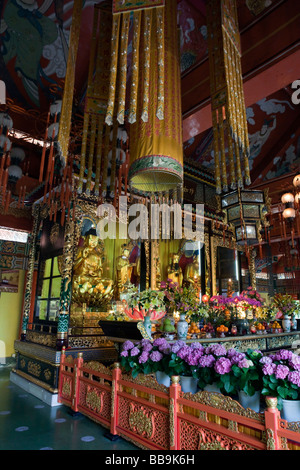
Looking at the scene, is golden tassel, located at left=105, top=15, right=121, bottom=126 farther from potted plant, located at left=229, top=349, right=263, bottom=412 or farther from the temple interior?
potted plant, located at left=229, top=349, right=263, bottom=412

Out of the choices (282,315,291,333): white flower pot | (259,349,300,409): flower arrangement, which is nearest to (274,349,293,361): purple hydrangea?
(259,349,300,409): flower arrangement

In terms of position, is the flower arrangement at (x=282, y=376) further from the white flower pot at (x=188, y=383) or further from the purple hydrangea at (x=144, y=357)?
the purple hydrangea at (x=144, y=357)

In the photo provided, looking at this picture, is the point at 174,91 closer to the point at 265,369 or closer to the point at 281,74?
the point at 281,74

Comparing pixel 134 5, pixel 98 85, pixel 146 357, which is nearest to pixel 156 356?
pixel 146 357

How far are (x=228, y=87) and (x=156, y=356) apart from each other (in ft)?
9.34

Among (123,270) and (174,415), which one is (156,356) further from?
(123,270)

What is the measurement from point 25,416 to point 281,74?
17.3 feet

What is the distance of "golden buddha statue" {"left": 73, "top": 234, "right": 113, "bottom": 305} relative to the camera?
5039mm

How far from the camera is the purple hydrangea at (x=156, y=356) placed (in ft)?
8.32

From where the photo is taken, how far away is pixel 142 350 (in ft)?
9.03

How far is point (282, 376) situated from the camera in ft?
5.74

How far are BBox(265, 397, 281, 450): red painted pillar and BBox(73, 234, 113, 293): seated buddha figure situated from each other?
388 cm

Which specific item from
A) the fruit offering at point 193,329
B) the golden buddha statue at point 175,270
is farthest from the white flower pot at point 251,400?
the golden buddha statue at point 175,270
